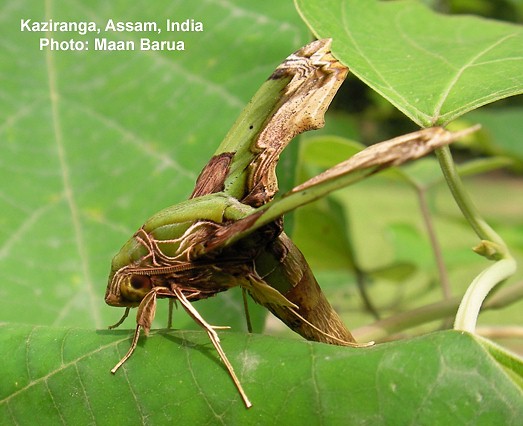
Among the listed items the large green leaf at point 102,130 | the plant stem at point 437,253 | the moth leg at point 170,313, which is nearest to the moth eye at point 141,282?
the moth leg at point 170,313

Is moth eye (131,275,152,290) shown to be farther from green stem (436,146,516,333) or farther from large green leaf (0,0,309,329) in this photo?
green stem (436,146,516,333)

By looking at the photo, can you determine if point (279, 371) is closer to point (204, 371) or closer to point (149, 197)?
point (204, 371)

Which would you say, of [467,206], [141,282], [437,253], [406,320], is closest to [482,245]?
[467,206]

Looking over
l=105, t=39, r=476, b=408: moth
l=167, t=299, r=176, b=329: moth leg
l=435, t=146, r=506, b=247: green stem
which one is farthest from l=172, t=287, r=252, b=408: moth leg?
l=435, t=146, r=506, b=247: green stem

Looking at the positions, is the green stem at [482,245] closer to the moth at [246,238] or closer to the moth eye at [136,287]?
the moth at [246,238]

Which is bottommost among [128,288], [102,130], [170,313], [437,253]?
[437,253]

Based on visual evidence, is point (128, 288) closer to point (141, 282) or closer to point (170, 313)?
point (141, 282)

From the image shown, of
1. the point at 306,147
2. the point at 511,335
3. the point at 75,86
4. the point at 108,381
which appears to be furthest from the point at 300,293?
the point at 306,147
